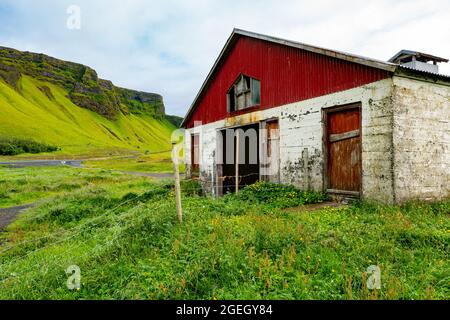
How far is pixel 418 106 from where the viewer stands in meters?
9.21

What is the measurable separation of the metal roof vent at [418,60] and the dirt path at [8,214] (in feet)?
58.8

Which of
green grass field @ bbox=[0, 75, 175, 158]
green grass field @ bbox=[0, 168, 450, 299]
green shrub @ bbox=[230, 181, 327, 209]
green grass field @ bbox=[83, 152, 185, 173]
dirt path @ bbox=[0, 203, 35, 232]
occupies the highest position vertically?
green grass field @ bbox=[0, 75, 175, 158]

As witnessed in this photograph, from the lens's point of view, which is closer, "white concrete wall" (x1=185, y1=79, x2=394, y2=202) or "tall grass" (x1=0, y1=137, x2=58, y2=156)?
"white concrete wall" (x1=185, y1=79, x2=394, y2=202)

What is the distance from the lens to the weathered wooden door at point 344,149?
32.1 feet

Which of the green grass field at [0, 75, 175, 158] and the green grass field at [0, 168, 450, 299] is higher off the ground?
the green grass field at [0, 75, 175, 158]

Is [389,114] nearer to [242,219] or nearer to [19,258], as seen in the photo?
[242,219]

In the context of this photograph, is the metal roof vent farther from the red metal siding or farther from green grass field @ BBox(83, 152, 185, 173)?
green grass field @ BBox(83, 152, 185, 173)

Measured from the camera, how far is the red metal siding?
1012 cm

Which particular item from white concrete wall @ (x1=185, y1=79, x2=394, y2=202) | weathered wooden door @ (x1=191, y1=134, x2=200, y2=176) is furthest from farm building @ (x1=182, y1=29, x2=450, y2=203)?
weathered wooden door @ (x1=191, y1=134, x2=200, y2=176)

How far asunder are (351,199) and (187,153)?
12762 millimetres

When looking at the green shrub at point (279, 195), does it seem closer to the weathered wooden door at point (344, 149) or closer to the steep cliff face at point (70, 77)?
the weathered wooden door at point (344, 149)

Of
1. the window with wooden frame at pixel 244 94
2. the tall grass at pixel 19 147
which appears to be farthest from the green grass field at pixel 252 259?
the tall grass at pixel 19 147

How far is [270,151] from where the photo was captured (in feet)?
43.9
